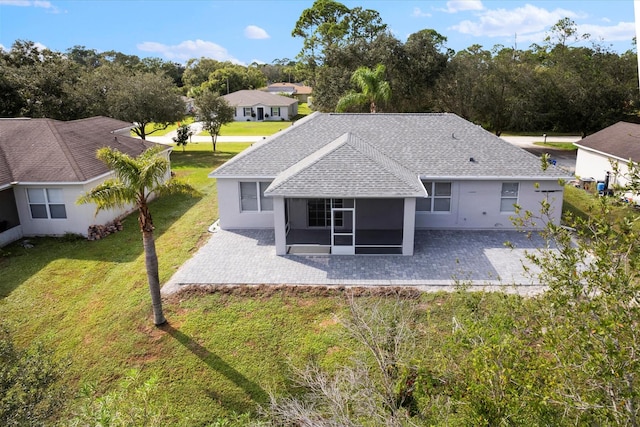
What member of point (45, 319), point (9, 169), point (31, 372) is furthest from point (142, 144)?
point (31, 372)

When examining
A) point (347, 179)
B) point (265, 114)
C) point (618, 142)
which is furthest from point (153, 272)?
point (265, 114)

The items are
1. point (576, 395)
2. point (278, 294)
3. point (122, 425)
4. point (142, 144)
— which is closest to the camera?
point (576, 395)

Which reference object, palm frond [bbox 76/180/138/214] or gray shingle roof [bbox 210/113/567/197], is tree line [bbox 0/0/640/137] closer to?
gray shingle roof [bbox 210/113/567/197]

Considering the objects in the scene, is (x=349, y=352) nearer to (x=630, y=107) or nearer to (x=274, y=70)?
(x=630, y=107)

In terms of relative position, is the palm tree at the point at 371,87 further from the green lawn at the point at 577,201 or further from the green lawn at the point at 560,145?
the green lawn at the point at 560,145

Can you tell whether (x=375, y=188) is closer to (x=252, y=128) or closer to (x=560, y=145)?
(x=560, y=145)

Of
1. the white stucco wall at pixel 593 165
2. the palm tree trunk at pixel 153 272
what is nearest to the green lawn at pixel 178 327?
the palm tree trunk at pixel 153 272
